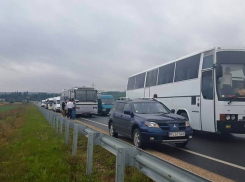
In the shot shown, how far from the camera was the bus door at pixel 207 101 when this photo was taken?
38.4 feet

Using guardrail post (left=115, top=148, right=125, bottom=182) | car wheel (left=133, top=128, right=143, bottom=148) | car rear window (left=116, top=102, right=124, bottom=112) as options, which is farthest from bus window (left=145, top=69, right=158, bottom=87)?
guardrail post (left=115, top=148, right=125, bottom=182)

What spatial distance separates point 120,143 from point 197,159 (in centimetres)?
389

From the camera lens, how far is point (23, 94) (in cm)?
19812

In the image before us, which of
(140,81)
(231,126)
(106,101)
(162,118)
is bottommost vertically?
(231,126)

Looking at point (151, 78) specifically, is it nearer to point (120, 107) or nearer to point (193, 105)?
point (193, 105)

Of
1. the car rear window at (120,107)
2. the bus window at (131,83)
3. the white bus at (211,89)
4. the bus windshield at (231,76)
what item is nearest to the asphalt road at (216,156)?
the white bus at (211,89)

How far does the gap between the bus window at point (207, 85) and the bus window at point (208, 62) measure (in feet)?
0.92

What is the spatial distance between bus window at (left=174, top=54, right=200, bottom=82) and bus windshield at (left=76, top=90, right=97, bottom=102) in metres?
15.4

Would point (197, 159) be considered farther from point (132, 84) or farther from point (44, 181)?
point (132, 84)

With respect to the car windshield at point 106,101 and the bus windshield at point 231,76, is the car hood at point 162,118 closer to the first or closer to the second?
the bus windshield at point 231,76

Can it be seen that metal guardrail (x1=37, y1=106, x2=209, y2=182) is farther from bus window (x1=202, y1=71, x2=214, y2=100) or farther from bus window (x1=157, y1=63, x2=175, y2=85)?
bus window (x1=157, y1=63, x2=175, y2=85)

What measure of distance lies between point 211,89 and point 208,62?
1.28 m

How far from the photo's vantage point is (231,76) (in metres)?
11.6

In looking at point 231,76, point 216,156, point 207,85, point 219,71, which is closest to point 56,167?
point 216,156
